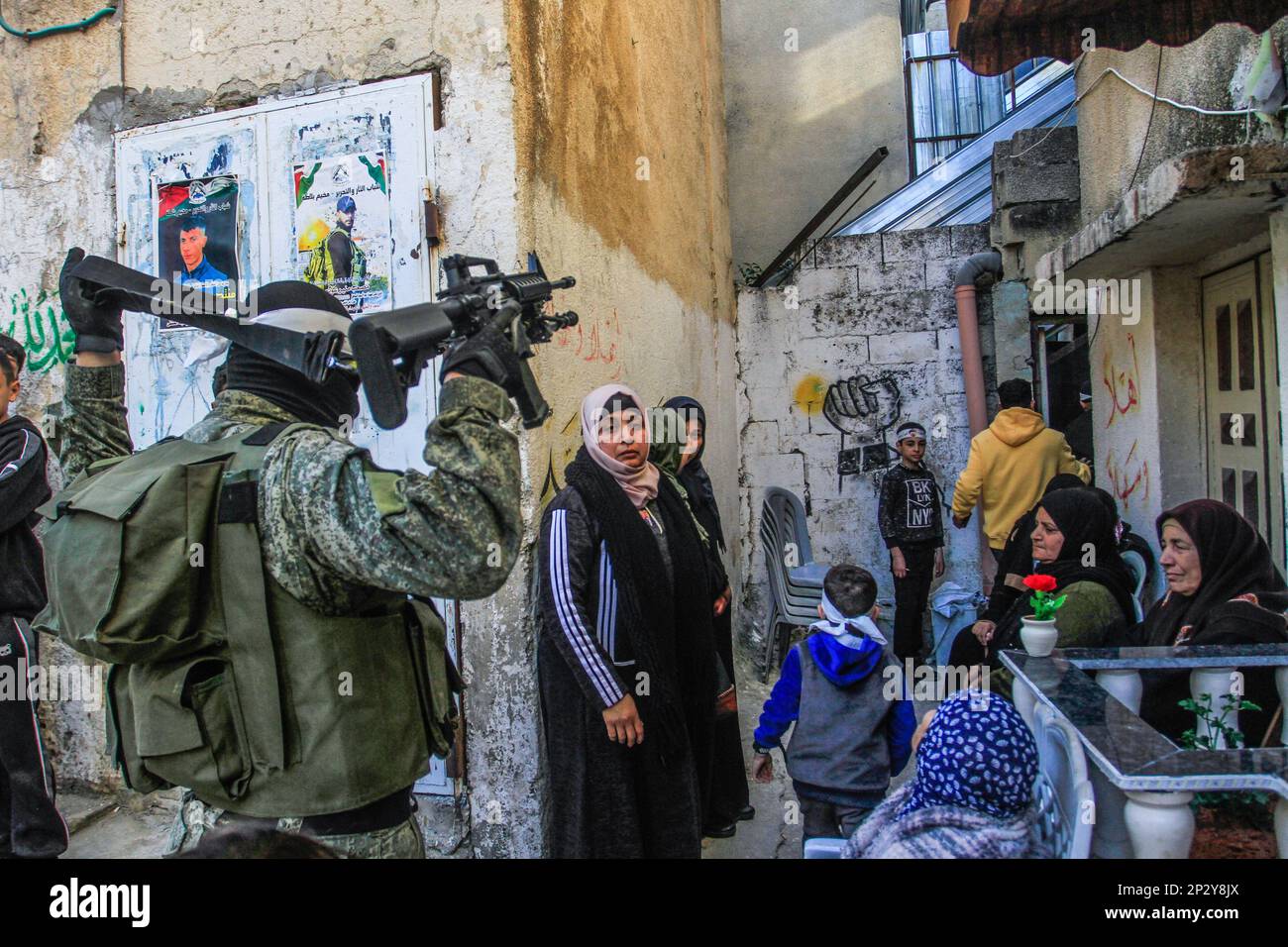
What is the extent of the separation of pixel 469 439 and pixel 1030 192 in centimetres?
591

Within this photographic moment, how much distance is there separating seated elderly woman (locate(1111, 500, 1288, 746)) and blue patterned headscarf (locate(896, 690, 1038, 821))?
2.80 feet

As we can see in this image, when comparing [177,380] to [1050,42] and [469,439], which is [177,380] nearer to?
[469,439]

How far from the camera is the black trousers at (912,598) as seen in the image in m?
5.84

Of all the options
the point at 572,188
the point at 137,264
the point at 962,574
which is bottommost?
the point at 962,574

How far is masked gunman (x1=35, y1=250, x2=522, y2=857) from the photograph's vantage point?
4.99 feet

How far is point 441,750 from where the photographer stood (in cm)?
194

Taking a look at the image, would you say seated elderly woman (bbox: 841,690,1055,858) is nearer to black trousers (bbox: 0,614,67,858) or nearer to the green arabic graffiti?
black trousers (bbox: 0,614,67,858)

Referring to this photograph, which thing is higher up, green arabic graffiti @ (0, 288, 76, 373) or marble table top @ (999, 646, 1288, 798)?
green arabic graffiti @ (0, 288, 76, 373)

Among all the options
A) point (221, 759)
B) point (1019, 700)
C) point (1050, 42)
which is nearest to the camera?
point (221, 759)

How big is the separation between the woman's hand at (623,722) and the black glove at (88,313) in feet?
5.33

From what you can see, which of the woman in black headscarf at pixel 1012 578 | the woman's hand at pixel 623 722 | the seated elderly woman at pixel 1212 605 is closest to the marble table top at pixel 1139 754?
the seated elderly woman at pixel 1212 605

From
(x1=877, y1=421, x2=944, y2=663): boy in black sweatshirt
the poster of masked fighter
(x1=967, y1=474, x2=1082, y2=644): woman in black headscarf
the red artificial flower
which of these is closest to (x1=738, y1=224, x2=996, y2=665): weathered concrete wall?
(x1=877, y1=421, x2=944, y2=663): boy in black sweatshirt

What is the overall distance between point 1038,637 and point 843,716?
0.66 m
